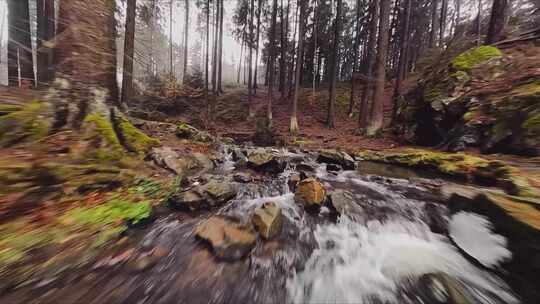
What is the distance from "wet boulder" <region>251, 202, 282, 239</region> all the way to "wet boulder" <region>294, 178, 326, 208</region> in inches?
29.6

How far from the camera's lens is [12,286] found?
5.98 ft

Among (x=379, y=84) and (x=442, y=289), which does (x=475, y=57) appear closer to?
(x=379, y=84)

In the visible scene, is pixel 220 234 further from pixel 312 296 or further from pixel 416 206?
pixel 416 206

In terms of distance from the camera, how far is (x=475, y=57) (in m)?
7.82

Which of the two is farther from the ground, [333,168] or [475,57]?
[475,57]

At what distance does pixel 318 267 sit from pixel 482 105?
694 cm

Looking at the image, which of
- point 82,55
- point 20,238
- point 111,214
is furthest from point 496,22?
point 20,238

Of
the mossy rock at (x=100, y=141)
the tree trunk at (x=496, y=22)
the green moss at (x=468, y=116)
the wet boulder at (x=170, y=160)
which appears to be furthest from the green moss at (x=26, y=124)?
the tree trunk at (x=496, y=22)

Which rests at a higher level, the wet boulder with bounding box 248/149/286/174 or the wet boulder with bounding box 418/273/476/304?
the wet boulder with bounding box 248/149/286/174

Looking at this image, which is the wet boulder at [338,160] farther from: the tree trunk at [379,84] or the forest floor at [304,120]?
the tree trunk at [379,84]

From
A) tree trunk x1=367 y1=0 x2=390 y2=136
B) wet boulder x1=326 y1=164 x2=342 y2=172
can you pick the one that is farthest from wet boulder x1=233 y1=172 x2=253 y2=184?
tree trunk x1=367 y1=0 x2=390 y2=136

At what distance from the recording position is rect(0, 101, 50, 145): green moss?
126 inches

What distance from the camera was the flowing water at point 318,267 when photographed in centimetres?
201

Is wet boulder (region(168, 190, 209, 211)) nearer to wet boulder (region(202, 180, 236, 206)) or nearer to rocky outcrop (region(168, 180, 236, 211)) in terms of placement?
rocky outcrop (region(168, 180, 236, 211))
